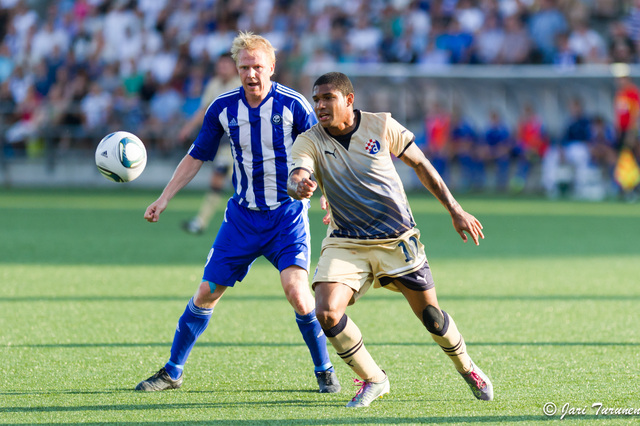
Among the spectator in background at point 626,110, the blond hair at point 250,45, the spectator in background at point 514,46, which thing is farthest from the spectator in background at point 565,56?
the blond hair at point 250,45

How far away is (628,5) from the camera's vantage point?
23.6 metres

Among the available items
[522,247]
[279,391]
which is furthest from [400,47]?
[279,391]

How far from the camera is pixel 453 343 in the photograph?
4867 millimetres

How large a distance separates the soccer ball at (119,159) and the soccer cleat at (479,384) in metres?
2.30

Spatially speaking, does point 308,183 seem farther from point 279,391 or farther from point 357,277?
point 279,391

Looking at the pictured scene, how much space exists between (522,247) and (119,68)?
14.9 m

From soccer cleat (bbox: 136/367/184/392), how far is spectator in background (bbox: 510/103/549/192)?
1700 cm

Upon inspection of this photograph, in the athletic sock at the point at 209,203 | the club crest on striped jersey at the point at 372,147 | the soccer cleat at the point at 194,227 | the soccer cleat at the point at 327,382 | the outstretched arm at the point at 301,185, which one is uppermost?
the club crest on striped jersey at the point at 372,147

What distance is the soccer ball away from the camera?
5570mm

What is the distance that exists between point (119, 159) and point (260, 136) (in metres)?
0.86

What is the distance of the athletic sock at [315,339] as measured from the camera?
17.5 feet

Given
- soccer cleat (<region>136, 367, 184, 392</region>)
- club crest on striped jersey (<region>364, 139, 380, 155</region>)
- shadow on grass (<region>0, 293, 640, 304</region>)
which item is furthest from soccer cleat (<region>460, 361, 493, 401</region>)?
shadow on grass (<region>0, 293, 640, 304</region>)

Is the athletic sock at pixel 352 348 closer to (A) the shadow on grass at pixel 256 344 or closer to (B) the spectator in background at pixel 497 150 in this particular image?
(A) the shadow on grass at pixel 256 344

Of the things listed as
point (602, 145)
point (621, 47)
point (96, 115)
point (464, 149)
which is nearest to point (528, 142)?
point (464, 149)
